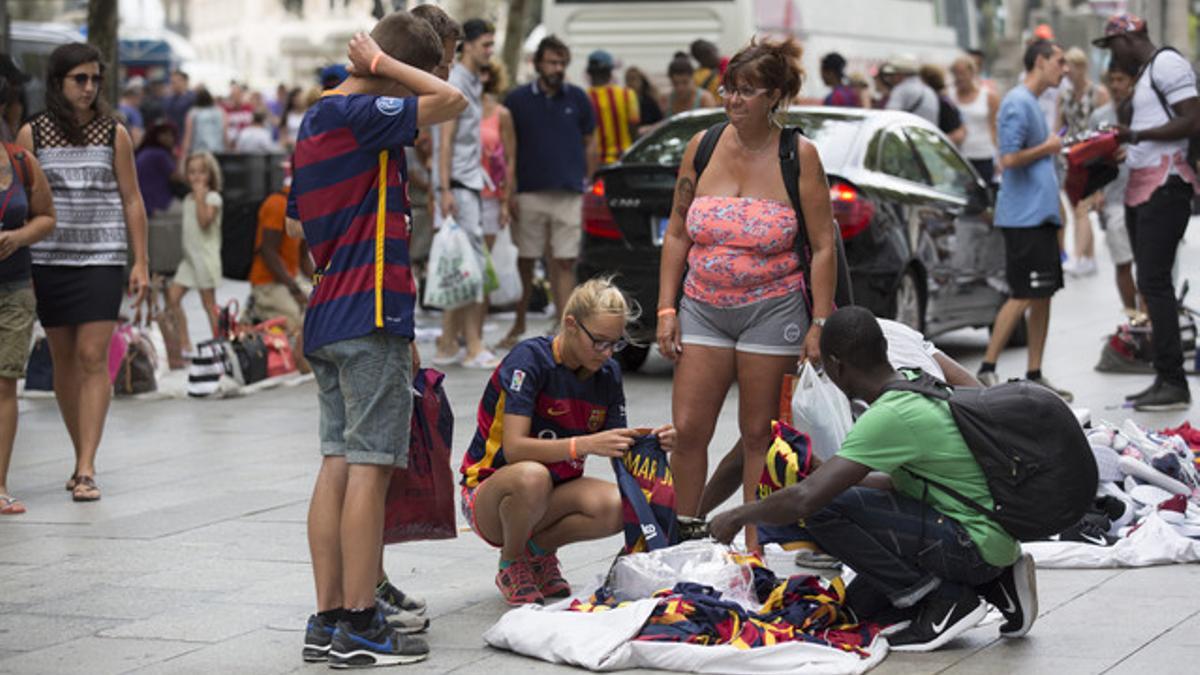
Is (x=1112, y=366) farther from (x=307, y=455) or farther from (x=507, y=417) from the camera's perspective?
(x=507, y=417)

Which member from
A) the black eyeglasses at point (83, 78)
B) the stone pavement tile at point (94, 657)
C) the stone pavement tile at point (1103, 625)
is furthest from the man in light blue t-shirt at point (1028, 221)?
the stone pavement tile at point (94, 657)

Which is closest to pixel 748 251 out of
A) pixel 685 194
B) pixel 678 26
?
pixel 685 194

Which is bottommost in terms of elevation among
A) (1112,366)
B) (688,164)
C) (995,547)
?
(1112,366)

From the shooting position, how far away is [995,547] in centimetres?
596

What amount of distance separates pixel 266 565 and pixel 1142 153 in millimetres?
5369

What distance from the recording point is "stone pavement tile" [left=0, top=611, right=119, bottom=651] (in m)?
6.32

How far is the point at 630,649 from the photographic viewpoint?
580 centimetres

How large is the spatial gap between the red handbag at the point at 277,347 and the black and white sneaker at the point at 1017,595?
7.43 meters

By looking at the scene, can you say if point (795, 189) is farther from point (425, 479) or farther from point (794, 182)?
point (425, 479)

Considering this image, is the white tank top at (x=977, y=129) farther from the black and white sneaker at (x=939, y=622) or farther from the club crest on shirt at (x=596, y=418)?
the black and white sneaker at (x=939, y=622)

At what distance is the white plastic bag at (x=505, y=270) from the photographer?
46.2ft

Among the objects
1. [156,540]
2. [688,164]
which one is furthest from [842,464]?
[156,540]

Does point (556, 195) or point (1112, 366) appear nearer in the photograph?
point (1112, 366)

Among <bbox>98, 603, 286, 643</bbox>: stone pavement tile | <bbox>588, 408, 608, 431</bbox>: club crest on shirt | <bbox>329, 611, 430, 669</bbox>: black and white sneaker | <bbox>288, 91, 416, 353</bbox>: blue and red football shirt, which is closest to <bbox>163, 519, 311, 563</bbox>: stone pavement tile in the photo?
<bbox>98, 603, 286, 643</bbox>: stone pavement tile
